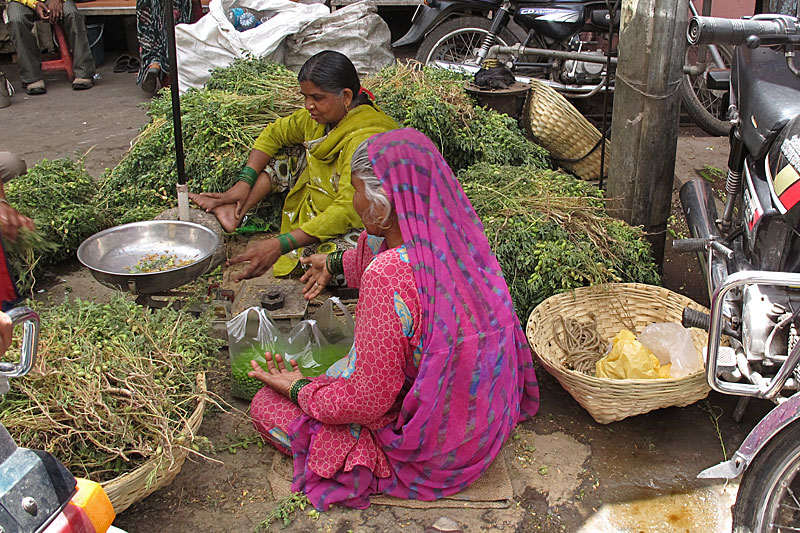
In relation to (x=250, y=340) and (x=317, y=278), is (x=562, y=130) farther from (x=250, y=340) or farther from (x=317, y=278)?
(x=250, y=340)

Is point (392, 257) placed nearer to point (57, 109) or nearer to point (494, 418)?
point (494, 418)

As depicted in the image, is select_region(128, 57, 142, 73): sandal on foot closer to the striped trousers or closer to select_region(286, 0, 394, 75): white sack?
the striped trousers

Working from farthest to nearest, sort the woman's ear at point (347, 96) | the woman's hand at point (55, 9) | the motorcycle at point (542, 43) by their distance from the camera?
the woman's hand at point (55, 9), the motorcycle at point (542, 43), the woman's ear at point (347, 96)

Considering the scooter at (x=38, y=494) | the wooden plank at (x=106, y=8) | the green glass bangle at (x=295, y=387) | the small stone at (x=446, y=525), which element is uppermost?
the scooter at (x=38, y=494)

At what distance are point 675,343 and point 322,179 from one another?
190 centimetres

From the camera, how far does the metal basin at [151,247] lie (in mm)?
→ 2898

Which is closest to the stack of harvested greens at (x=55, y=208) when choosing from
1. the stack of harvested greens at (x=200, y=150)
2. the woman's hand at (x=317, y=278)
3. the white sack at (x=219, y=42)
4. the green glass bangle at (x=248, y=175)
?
the stack of harvested greens at (x=200, y=150)

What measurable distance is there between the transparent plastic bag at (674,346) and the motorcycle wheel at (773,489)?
826 mm

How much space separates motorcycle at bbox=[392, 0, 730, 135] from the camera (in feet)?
17.6

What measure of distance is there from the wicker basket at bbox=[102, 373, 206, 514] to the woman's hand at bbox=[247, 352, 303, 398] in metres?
0.29

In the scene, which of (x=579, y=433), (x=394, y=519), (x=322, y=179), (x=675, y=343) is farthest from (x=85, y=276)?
(x=675, y=343)

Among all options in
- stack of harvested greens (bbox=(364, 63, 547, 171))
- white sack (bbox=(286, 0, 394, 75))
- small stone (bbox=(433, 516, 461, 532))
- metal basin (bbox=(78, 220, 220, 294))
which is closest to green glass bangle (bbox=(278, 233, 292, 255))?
metal basin (bbox=(78, 220, 220, 294))

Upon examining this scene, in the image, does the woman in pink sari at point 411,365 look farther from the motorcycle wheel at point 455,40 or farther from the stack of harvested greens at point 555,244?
the motorcycle wheel at point 455,40

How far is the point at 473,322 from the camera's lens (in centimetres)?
219
